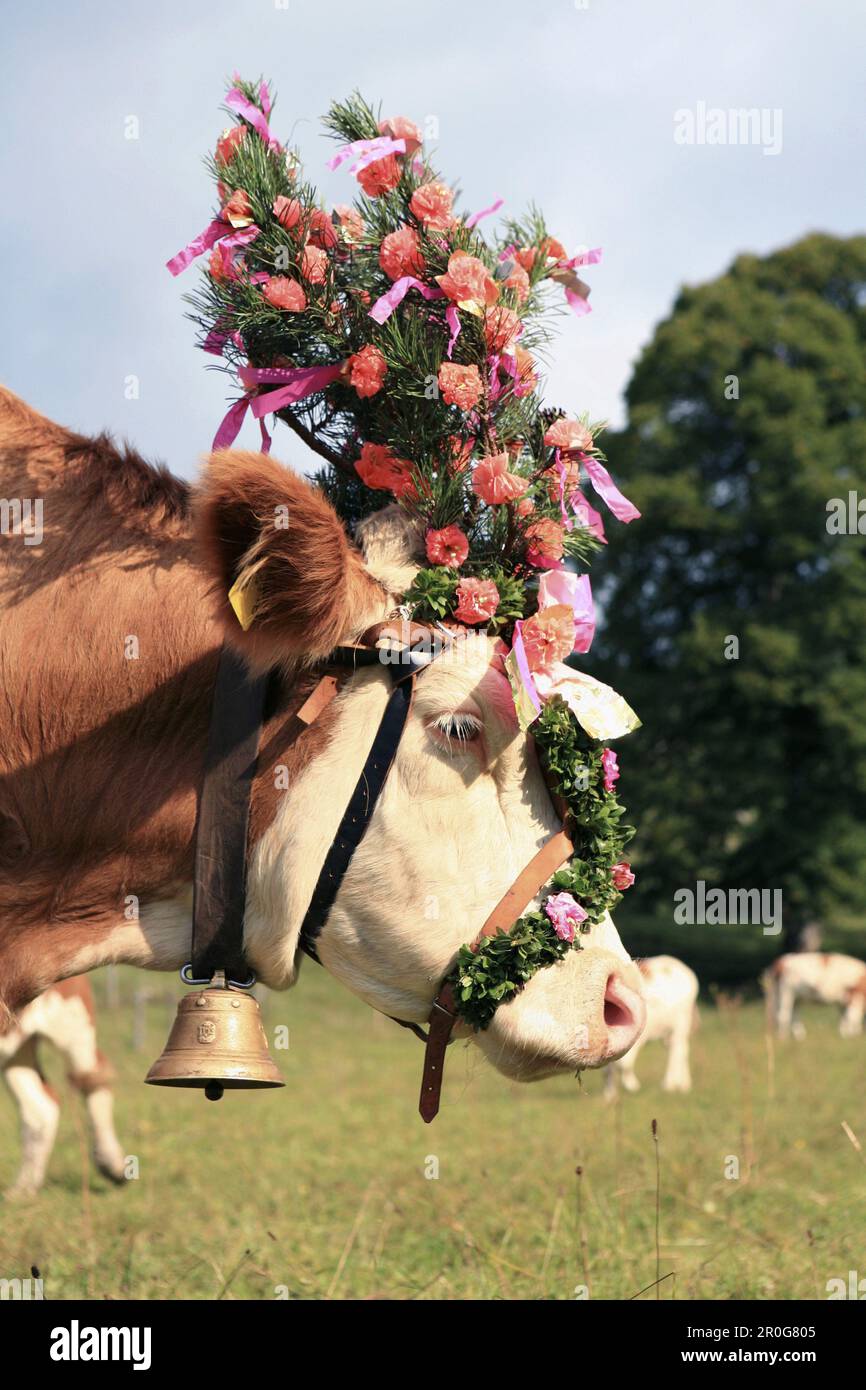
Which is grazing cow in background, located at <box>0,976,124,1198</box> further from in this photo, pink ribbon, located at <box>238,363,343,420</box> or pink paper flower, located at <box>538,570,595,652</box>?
pink paper flower, located at <box>538,570,595,652</box>

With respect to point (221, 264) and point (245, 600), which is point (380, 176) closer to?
point (221, 264)

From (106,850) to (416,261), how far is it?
1.57 m

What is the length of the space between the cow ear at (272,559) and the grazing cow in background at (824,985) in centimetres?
1746

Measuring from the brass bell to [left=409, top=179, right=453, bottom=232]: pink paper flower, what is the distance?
188 cm

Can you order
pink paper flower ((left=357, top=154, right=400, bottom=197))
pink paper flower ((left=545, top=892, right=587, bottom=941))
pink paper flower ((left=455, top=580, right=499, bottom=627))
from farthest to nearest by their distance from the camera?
pink paper flower ((left=357, top=154, right=400, bottom=197)), pink paper flower ((left=455, top=580, right=499, bottom=627)), pink paper flower ((left=545, top=892, right=587, bottom=941))

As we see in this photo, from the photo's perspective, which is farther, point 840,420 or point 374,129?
point 840,420

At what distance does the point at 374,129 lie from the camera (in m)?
3.46

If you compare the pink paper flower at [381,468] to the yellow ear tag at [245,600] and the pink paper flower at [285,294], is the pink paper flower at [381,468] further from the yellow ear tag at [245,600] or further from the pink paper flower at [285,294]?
the yellow ear tag at [245,600]

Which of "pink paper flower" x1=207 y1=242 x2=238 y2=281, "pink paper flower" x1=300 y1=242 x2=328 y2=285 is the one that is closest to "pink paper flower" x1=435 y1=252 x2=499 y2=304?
"pink paper flower" x1=300 y1=242 x2=328 y2=285

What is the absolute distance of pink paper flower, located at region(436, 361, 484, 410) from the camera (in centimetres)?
Result: 309

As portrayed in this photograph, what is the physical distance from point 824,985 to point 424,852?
17687 mm

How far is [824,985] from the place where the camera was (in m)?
19.2

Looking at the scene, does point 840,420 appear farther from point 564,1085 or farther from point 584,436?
point 584,436
